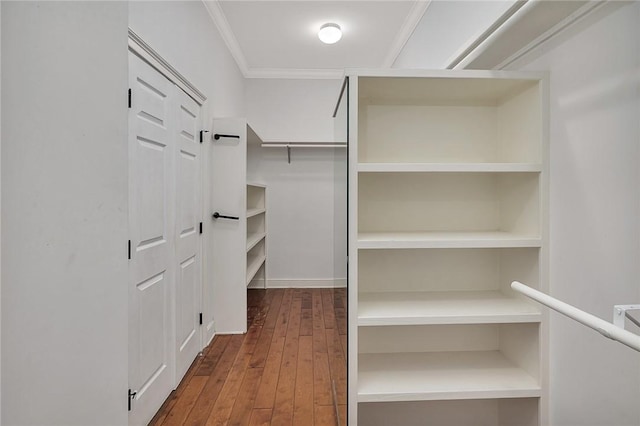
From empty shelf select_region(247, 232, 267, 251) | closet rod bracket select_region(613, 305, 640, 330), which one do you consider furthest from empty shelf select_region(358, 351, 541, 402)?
empty shelf select_region(247, 232, 267, 251)

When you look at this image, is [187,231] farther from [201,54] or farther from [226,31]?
[226,31]

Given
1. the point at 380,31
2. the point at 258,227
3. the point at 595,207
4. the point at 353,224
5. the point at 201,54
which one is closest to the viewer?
the point at 595,207

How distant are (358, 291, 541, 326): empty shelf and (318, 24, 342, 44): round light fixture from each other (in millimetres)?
2560

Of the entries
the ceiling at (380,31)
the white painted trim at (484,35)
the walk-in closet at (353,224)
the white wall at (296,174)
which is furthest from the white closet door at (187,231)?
the white wall at (296,174)

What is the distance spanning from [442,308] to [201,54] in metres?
2.46

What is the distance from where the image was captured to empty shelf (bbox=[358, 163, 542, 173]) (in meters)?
1.44

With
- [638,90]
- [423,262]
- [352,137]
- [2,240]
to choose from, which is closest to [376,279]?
[423,262]

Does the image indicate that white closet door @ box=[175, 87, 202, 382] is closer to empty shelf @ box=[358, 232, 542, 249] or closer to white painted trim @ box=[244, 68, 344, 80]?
empty shelf @ box=[358, 232, 542, 249]

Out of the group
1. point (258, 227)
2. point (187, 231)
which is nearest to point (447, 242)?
point (187, 231)

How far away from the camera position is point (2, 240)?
555mm

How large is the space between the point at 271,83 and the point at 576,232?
3907 millimetres

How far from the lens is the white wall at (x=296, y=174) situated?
443 cm

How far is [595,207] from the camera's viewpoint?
1204mm

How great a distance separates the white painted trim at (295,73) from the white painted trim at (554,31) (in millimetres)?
3018
